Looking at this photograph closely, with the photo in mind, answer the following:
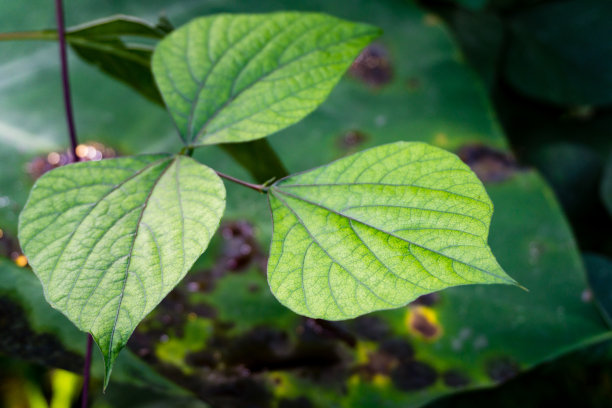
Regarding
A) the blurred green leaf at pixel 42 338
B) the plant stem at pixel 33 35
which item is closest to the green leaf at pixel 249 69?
the plant stem at pixel 33 35

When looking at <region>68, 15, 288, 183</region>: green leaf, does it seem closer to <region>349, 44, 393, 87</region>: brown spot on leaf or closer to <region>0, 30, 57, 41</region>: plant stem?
<region>0, 30, 57, 41</region>: plant stem

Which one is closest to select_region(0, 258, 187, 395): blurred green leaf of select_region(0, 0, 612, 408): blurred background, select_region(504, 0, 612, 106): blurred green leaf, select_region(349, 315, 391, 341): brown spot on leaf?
select_region(0, 0, 612, 408): blurred background

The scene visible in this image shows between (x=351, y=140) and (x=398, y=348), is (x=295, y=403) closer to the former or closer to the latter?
(x=398, y=348)

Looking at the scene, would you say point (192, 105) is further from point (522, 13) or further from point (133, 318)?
point (522, 13)

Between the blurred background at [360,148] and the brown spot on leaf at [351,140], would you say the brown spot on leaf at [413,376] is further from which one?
the brown spot on leaf at [351,140]

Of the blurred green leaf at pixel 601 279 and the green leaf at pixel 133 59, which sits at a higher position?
the green leaf at pixel 133 59

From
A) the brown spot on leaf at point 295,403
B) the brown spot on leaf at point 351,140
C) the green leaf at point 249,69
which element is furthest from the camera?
the brown spot on leaf at point 351,140
